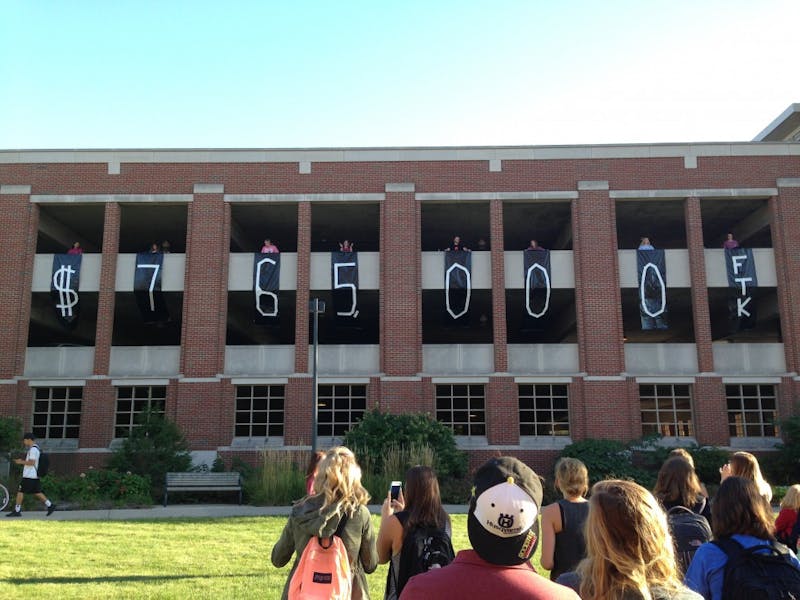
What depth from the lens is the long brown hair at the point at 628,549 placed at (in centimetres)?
284

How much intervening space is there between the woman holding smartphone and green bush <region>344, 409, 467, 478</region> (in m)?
17.1

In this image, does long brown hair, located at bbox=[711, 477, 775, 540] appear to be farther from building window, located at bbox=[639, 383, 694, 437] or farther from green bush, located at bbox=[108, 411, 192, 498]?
building window, located at bbox=[639, 383, 694, 437]

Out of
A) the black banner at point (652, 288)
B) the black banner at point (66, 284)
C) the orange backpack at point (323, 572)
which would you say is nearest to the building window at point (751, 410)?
the black banner at point (652, 288)

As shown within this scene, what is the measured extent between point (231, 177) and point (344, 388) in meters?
9.16

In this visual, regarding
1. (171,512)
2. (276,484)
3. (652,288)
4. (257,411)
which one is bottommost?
(171,512)

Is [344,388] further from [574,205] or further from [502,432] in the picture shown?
[574,205]

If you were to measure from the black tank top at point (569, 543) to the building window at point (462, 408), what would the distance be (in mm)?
21920

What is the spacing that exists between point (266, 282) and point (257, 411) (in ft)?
15.7

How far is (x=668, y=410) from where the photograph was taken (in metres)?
27.5

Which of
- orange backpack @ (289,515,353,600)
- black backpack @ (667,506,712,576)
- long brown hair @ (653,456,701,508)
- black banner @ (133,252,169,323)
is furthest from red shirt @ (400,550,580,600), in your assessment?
black banner @ (133,252,169,323)

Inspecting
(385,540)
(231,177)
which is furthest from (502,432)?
(385,540)

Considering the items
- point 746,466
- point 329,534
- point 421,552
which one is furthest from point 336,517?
point 746,466

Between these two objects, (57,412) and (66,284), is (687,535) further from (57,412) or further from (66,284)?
(57,412)

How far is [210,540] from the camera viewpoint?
13.4m
